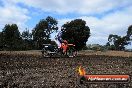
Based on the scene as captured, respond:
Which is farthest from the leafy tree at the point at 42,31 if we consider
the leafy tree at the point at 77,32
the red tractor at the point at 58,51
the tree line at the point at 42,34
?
the red tractor at the point at 58,51

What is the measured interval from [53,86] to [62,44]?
23.7m

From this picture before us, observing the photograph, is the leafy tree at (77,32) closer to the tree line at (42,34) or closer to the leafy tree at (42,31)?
the tree line at (42,34)

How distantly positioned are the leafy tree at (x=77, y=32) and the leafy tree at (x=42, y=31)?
24548 mm

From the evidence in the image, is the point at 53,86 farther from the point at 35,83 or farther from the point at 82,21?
the point at 82,21

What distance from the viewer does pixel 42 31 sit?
11069 centimetres

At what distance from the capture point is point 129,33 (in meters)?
139

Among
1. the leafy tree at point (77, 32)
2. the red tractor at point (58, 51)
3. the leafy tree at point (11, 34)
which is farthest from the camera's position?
the leafy tree at point (11, 34)

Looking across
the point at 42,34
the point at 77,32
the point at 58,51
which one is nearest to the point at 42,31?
the point at 42,34

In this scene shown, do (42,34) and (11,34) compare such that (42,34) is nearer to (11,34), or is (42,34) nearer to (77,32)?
(11,34)

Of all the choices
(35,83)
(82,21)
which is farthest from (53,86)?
(82,21)

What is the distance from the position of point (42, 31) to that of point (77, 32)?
33.7 meters

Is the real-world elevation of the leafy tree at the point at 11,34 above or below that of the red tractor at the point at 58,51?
above

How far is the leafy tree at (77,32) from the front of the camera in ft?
250

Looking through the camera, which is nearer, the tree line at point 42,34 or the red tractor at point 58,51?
the red tractor at point 58,51
